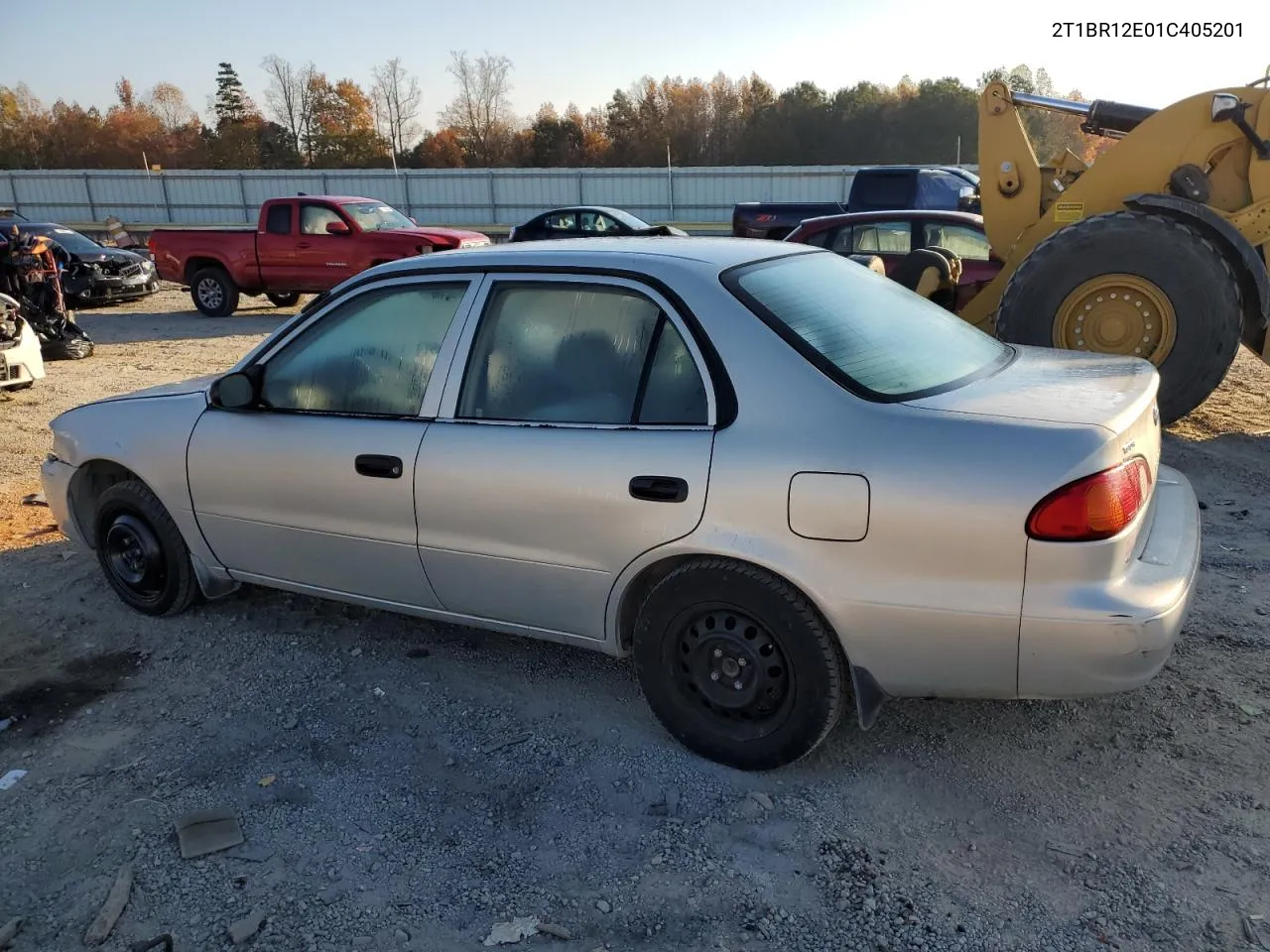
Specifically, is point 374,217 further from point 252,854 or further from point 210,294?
point 252,854

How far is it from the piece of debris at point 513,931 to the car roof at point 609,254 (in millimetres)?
2066

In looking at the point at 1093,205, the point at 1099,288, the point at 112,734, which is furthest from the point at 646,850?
the point at 1093,205

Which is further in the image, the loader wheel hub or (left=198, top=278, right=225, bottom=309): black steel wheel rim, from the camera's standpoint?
(left=198, top=278, right=225, bottom=309): black steel wheel rim

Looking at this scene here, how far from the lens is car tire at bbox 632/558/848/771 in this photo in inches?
116

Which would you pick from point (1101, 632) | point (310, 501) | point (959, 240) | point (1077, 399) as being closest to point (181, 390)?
point (310, 501)

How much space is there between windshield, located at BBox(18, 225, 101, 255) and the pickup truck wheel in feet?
8.61

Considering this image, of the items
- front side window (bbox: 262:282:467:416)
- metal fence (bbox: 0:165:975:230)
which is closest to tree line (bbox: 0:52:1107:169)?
metal fence (bbox: 0:165:975:230)

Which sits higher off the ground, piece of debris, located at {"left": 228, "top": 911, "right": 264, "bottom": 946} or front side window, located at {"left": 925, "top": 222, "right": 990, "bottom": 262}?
front side window, located at {"left": 925, "top": 222, "right": 990, "bottom": 262}

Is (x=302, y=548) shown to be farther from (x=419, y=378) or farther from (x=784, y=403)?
(x=784, y=403)

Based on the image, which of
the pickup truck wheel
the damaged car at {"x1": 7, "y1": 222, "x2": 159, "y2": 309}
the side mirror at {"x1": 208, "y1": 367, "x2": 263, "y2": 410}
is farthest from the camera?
the damaged car at {"x1": 7, "y1": 222, "x2": 159, "y2": 309}

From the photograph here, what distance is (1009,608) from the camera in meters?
2.68

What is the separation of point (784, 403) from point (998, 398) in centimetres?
67

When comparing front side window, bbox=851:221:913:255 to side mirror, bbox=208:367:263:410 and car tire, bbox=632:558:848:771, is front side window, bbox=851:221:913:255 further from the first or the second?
car tire, bbox=632:558:848:771

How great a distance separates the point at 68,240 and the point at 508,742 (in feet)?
59.3
